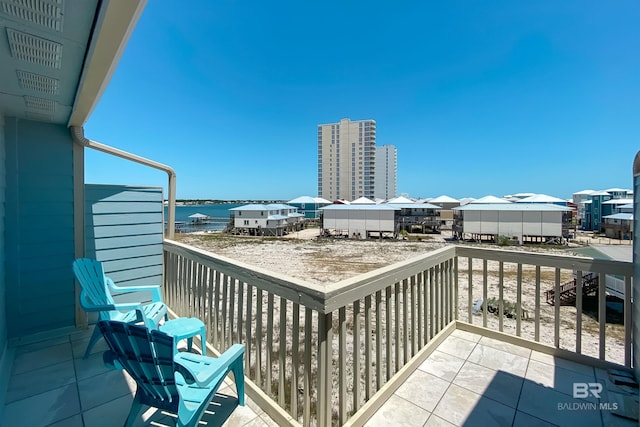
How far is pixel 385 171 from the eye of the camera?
54.7 m

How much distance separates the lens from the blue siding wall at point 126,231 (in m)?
2.72

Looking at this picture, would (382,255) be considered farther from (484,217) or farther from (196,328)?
(196,328)

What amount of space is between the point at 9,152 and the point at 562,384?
4852 millimetres

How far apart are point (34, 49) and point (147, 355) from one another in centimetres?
172

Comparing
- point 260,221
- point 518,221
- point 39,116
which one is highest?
point 39,116

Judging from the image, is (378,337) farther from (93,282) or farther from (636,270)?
(93,282)

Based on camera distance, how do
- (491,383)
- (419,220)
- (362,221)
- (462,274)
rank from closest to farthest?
(491,383) < (462,274) < (362,221) < (419,220)

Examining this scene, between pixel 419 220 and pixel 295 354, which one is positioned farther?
pixel 419 220

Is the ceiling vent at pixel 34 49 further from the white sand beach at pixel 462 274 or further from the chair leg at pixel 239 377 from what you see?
the white sand beach at pixel 462 274

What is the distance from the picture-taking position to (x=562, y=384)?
1.71 metres

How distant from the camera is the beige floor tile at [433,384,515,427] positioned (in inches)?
55.1

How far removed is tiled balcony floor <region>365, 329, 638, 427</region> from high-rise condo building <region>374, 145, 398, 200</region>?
52297 mm

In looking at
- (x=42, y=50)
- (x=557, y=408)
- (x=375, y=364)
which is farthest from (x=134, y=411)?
(x=557, y=408)

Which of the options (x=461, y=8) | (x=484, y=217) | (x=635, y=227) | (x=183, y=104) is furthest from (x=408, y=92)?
(x=635, y=227)
